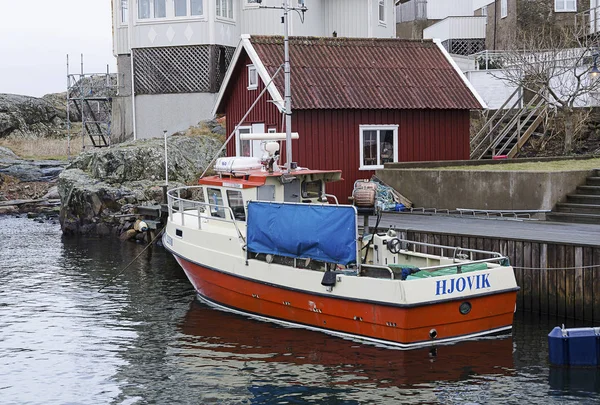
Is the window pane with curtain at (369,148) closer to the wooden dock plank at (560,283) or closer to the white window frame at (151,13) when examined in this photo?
the wooden dock plank at (560,283)

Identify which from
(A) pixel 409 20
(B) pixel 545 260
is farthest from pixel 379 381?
(A) pixel 409 20

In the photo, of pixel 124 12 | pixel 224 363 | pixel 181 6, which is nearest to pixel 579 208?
pixel 224 363

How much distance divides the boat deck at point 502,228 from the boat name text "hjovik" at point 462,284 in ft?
9.08

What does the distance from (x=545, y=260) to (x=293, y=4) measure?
2738 centimetres

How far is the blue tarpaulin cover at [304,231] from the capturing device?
53.6ft

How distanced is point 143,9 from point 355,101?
58.3ft

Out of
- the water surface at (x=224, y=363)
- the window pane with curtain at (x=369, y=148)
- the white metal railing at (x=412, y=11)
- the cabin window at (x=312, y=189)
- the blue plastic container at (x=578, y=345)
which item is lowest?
the water surface at (x=224, y=363)

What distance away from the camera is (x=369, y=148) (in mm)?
28234

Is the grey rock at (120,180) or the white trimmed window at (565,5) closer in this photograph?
the grey rock at (120,180)

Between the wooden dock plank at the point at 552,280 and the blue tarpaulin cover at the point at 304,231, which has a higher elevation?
the blue tarpaulin cover at the point at 304,231

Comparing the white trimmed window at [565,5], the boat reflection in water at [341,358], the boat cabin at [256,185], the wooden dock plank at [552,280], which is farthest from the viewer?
the white trimmed window at [565,5]

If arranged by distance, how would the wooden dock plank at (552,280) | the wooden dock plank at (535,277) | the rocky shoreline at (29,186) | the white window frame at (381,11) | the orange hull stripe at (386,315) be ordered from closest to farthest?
the orange hull stripe at (386,315) → the wooden dock plank at (552,280) → the wooden dock plank at (535,277) → the rocky shoreline at (29,186) → the white window frame at (381,11)

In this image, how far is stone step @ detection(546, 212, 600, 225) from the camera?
21281mm

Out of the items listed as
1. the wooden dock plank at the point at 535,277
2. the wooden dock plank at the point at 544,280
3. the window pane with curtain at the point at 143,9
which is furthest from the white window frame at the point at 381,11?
the wooden dock plank at the point at 544,280
